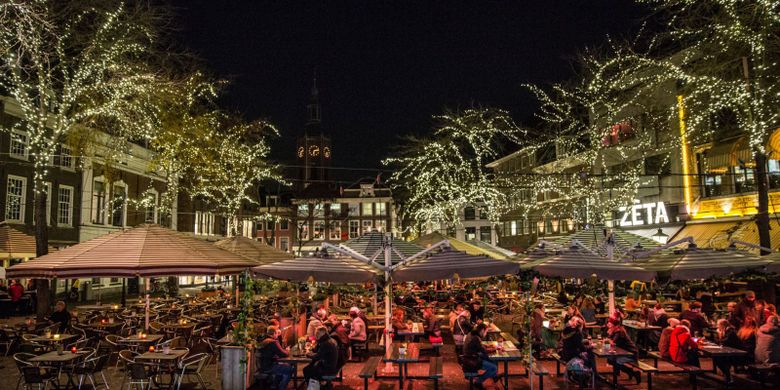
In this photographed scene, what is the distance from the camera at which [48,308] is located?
18156 millimetres

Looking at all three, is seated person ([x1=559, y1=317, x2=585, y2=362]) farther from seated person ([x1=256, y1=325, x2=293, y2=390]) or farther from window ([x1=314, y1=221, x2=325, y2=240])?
window ([x1=314, y1=221, x2=325, y2=240])

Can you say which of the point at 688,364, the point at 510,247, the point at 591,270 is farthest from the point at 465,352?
the point at 510,247

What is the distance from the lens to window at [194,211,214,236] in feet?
166

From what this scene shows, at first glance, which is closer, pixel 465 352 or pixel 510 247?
pixel 465 352

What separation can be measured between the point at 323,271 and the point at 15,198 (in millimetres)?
24569

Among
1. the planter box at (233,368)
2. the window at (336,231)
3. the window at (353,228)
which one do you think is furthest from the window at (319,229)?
the planter box at (233,368)

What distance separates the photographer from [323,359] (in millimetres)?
10477

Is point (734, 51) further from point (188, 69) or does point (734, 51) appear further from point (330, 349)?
point (188, 69)

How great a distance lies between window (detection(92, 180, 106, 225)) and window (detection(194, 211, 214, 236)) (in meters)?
13.1

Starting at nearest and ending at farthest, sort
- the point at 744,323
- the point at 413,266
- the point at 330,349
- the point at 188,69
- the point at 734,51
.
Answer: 1. the point at 330,349
2. the point at 413,266
3. the point at 744,323
4. the point at 734,51
5. the point at 188,69

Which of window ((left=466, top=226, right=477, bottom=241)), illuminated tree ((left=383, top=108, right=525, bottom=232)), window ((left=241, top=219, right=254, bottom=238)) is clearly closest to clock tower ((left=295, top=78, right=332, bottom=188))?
window ((left=241, top=219, right=254, bottom=238))

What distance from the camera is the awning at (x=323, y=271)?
11.2m

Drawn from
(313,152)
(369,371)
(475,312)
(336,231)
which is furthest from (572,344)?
(313,152)

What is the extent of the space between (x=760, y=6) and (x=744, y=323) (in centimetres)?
1056
